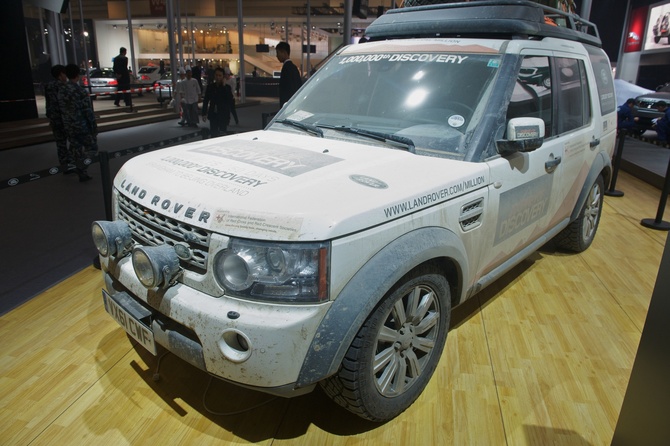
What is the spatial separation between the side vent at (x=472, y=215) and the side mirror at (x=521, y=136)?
358 mm

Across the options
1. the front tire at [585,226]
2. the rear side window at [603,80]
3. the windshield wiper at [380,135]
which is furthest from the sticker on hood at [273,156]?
the rear side window at [603,80]

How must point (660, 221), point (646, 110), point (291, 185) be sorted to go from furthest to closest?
point (646, 110) < point (660, 221) < point (291, 185)

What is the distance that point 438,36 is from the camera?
337 centimetres

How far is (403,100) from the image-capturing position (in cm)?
307

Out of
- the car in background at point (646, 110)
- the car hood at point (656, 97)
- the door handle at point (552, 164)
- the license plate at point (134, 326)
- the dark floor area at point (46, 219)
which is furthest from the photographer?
the car hood at point (656, 97)

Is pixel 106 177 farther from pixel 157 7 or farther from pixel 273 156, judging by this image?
pixel 157 7

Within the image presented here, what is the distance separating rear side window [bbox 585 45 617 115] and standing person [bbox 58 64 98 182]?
6698 mm

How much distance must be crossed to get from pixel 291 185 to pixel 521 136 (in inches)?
52.9

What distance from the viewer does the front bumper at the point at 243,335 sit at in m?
1.86

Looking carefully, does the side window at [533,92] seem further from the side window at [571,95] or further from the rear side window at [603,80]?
the rear side window at [603,80]

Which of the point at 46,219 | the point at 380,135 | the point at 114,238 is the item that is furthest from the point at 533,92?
the point at 46,219

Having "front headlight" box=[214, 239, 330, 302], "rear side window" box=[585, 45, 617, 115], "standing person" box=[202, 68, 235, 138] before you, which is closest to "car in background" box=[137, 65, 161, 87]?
"standing person" box=[202, 68, 235, 138]

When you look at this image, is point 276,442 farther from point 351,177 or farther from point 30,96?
point 30,96

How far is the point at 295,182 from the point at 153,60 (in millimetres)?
39505
